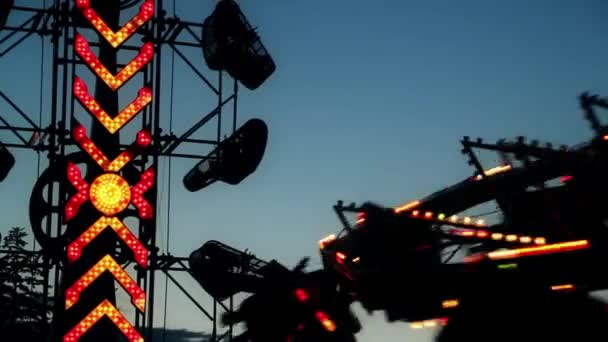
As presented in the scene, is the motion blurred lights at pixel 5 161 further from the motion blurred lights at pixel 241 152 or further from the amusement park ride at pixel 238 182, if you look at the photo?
the motion blurred lights at pixel 241 152

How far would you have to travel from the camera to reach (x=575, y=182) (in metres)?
15.6

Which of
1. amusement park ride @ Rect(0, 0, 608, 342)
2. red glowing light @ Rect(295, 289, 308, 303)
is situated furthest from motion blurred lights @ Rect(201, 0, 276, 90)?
red glowing light @ Rect(295, 289, 308, 303)

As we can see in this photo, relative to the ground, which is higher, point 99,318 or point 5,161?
point 5,161

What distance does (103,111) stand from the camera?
59.1 feet

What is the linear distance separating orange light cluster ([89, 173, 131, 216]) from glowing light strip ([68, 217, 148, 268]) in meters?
0.20

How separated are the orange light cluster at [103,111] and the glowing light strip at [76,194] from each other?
47.0 inches

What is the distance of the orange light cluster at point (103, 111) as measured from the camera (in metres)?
17.9

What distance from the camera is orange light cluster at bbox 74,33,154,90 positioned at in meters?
18.0

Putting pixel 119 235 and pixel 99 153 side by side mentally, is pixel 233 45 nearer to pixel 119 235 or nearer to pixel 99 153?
pixel 99 153

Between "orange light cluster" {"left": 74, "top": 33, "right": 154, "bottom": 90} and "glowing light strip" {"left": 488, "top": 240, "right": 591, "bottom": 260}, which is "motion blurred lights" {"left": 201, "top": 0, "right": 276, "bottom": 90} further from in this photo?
"glowing light strip" {"left": 488, "top": 240, "right": 591, "bottom": 260}

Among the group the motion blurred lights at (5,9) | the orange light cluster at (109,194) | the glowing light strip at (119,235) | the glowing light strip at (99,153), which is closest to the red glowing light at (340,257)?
the glowing light strip at (119,235)

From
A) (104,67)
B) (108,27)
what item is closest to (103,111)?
(104,67)

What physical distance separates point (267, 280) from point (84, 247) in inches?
145

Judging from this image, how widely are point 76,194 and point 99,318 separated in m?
2.51
